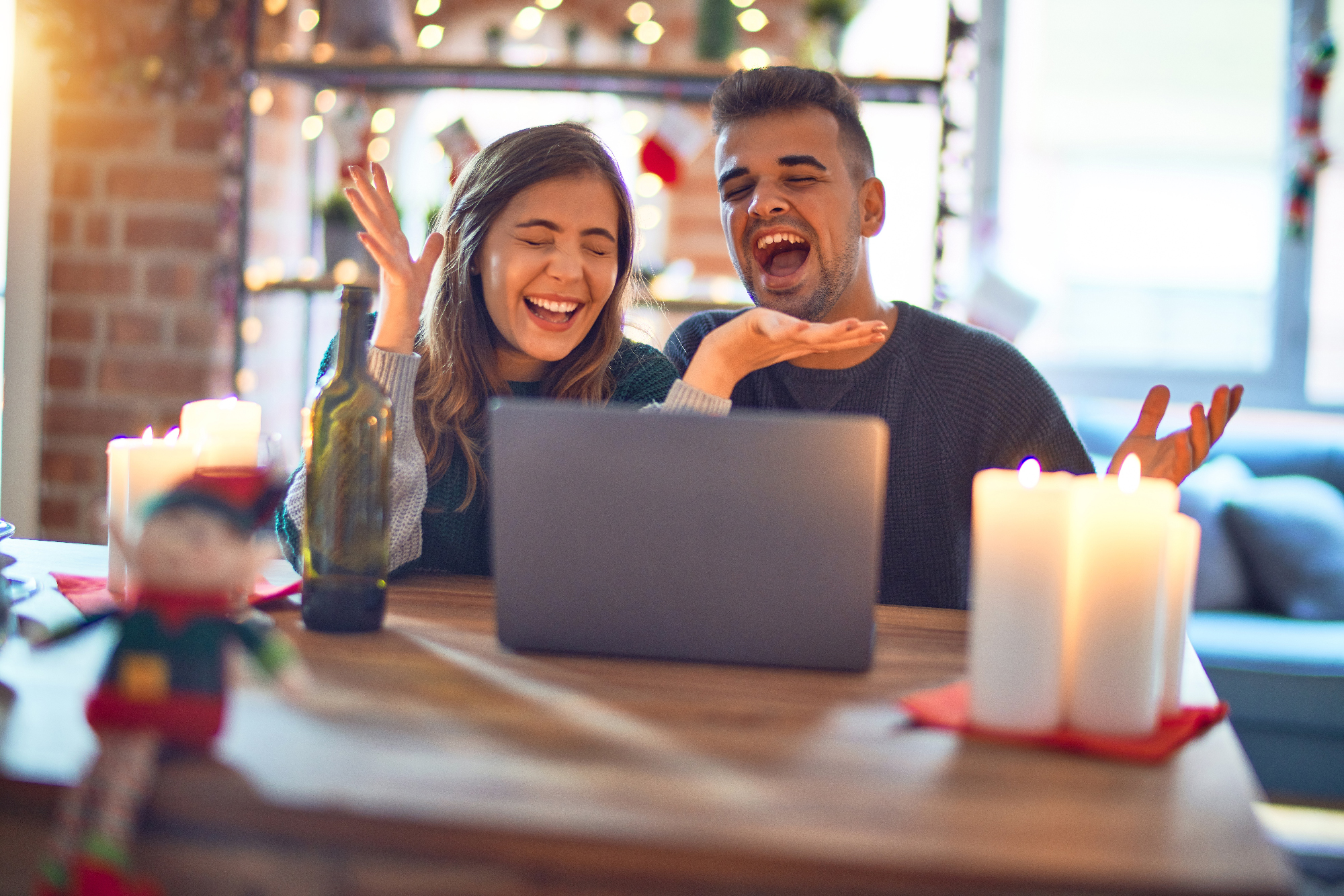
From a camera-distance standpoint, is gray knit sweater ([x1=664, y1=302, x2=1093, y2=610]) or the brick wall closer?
gray knit sweater ([x1=664, y1=302, x2=1093, y2=610])

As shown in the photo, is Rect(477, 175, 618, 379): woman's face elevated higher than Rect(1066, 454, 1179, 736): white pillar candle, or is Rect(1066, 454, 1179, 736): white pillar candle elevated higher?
Rect(477, 175, 618, 379): woman's face

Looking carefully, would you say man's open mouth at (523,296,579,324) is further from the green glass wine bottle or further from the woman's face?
the green glass wine bottle

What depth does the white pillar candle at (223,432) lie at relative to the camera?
114cm

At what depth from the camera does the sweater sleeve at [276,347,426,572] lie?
49.7 inches

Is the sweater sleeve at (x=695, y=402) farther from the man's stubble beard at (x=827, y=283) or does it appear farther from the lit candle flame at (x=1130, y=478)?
the man's stubble beard at (x=827, y=283)

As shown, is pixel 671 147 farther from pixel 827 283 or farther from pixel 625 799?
pixel 625 799

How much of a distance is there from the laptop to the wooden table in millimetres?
69

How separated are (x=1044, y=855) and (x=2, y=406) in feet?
9.29

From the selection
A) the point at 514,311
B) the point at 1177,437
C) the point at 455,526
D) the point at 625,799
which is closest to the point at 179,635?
the point at 625,799

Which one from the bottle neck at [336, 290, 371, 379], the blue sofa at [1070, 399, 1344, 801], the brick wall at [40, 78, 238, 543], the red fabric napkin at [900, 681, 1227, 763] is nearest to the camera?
the red fabric napkin at [900, 681, 1227, 763]

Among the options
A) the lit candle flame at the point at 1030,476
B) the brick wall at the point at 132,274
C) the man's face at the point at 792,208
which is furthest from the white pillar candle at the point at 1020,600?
the brick wall at the point at 132,274

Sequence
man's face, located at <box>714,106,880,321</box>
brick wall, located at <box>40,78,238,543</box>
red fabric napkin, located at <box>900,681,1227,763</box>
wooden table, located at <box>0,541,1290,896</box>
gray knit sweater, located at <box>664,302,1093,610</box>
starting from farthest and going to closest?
brick wall, located at <box>40,78,238,543</box> < man's face, located at <box>714,106,880,321</box> < gray knit sweater, located at <box>664,302,1093,610</box> < red fabric napkin, located at <box>900,681,1227,763</box> < wooden table, located at <box>0,541,1290,896</box>

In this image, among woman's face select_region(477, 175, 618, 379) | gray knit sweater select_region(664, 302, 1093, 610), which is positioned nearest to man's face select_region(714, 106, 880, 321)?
gray knit sweater select_region(664, 302, 1093, 610)

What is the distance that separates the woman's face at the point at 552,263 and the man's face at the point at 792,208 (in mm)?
299
